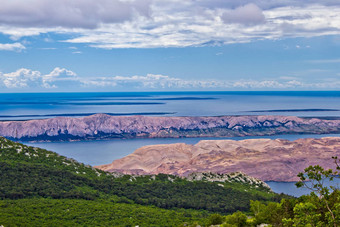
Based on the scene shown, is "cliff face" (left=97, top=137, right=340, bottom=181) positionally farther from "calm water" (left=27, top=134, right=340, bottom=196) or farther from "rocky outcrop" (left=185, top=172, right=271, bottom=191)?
"rocky outcrop" (left=185, top=172, right=271, bottom=191)

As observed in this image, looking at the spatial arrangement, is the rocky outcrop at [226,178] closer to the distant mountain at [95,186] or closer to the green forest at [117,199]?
the green forest at [117,199]

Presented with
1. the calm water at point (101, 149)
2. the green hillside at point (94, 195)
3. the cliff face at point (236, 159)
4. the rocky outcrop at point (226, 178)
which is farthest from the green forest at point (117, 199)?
the calm water at point (101, 149)

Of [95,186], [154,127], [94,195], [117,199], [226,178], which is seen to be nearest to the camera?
[94,195]

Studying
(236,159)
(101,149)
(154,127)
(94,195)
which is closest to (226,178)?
(94,195)

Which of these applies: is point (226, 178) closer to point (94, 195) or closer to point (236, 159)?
point (94, 195)

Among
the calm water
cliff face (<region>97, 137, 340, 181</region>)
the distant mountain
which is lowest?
the calm water

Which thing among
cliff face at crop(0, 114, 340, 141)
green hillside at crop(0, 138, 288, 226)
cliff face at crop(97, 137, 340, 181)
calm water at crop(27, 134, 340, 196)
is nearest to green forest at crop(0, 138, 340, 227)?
green hillside at crop(0, 138, 288, 226)

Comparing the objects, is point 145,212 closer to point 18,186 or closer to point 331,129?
point 18,186
